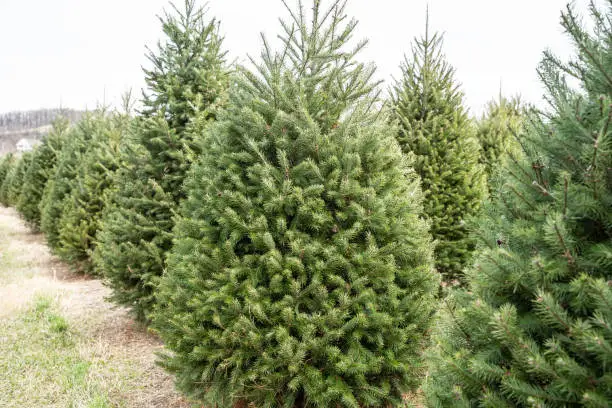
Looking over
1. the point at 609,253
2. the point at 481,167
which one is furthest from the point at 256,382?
the point at 481,167

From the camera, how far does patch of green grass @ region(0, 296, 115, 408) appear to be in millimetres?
4133

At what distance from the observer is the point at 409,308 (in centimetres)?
321

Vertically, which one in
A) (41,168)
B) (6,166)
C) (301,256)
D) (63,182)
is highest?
(6,166)

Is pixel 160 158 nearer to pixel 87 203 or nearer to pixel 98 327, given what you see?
pixel 98 327

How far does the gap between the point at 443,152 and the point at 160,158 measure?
4.01 meters

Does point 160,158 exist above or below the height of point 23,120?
below

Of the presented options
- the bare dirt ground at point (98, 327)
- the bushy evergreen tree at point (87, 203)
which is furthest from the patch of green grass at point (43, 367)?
the bushy evergreen tree at point (87, 203)

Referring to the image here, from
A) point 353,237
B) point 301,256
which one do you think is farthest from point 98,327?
point 353,237

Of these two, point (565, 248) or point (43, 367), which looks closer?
point (565, 248)

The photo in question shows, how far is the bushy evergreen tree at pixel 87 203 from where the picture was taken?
8914mm

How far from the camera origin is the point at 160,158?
562 centimetres

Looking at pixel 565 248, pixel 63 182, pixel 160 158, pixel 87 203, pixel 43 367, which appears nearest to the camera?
pixel 565 248

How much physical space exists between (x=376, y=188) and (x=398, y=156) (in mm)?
427

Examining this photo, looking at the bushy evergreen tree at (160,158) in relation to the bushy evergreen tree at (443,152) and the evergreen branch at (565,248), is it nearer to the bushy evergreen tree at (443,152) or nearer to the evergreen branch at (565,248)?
the bushy evergreen tree at (443,152)
